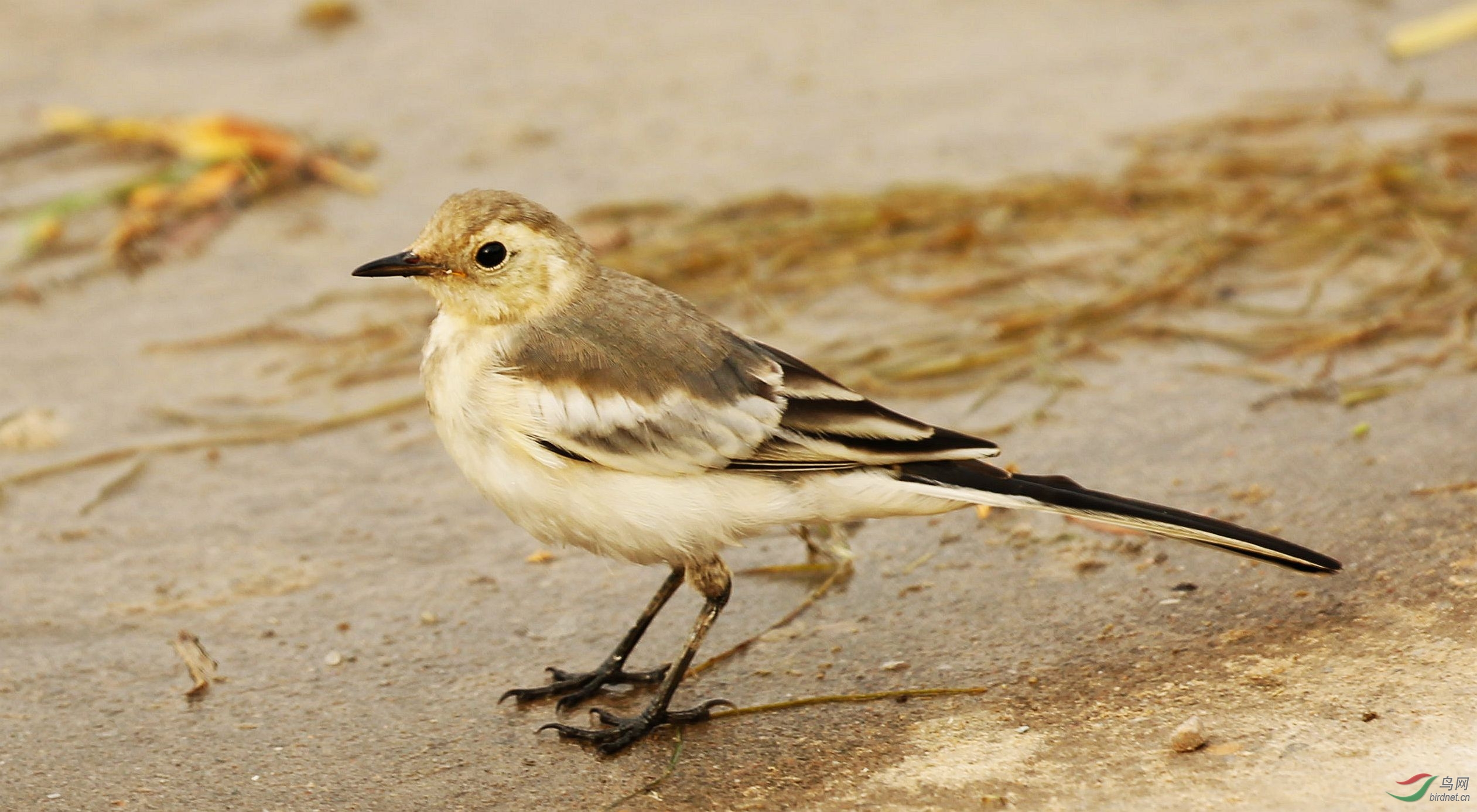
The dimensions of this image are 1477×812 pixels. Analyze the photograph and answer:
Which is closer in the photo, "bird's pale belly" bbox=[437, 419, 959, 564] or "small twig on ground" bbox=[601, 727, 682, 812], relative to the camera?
"small twig on ground" bbox=[601, 727, 682, 812]

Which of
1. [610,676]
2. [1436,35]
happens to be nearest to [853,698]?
[610,676]

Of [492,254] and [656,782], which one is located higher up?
[492,254]

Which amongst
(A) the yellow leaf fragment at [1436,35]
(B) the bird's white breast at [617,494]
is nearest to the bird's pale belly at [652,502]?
(B) the bird's white breast at [617,494]

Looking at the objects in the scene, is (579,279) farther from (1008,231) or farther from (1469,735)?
→ (1008,231)

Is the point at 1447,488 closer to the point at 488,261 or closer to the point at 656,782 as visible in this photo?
the point at 656,782

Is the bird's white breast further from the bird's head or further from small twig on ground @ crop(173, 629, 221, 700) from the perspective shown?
small twig on ground @ crop(173, 629, 221, 700)

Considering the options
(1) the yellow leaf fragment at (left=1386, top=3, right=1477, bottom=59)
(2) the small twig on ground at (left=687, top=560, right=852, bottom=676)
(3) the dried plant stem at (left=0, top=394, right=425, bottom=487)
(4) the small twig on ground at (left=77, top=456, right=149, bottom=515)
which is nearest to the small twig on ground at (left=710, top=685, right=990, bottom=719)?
(2) the small twig on ground at (left=687, top=560, right=852, bottom=676)

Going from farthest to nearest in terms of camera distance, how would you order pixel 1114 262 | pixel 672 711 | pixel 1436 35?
pixel 1436 35 < pixel 1114 262 < pixel 672 711

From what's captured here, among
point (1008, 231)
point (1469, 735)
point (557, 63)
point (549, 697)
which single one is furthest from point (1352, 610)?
point (557, 63)
